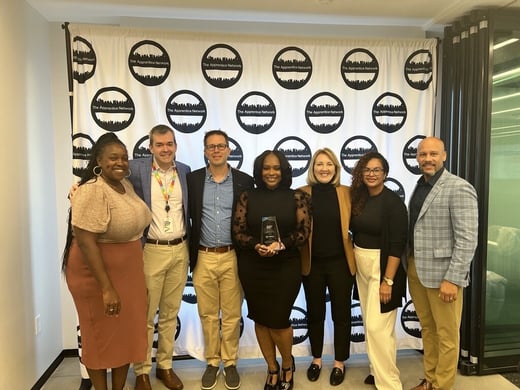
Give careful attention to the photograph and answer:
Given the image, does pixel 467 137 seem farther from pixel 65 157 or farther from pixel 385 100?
pixel 65 157

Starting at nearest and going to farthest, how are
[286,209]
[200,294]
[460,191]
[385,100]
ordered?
[460,191]
[286,209]
[200,294]
[385,100]

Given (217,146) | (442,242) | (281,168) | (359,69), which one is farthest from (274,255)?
(359,69)

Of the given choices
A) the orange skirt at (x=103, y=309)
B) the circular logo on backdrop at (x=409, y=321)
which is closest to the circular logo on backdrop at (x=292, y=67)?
the orange skirt at (x=103, y=309)

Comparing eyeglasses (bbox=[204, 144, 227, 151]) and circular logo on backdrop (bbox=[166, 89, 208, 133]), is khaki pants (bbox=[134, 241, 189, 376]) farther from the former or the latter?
circular logo on backdrop (bbox=[166, 89, 208, 133])

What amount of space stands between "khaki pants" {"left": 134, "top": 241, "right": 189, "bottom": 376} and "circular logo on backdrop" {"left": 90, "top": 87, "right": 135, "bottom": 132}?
0.97 m

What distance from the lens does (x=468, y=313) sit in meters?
3.01

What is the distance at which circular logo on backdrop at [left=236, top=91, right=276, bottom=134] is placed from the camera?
3.10 meters

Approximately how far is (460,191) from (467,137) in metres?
0.81

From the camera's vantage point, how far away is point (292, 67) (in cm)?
312

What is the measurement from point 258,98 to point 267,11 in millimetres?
644

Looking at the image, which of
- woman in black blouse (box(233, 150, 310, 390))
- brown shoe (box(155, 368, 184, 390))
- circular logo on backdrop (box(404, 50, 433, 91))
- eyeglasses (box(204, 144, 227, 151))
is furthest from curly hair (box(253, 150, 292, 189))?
brown shoe (box(155, 368, 184, 390))

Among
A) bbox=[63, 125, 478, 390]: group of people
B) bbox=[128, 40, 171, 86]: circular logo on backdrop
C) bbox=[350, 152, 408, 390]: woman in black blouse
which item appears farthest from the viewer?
bbox=[128, 40, 171, 86]: circular logo on backdrop

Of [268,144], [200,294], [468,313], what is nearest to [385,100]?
[268,144]

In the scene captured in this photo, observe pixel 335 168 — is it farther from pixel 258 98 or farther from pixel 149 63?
pixel 149 63
